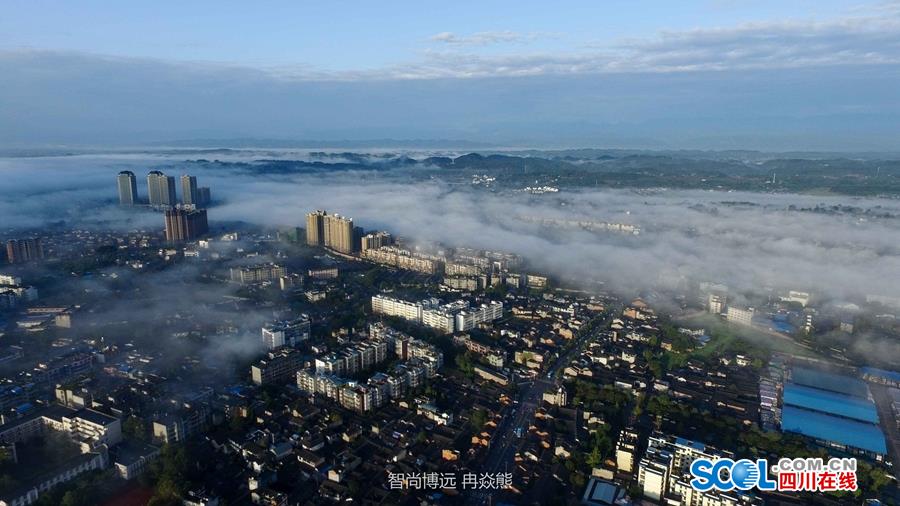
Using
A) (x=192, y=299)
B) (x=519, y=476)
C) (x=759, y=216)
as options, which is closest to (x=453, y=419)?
Result: (x=519, y=476)

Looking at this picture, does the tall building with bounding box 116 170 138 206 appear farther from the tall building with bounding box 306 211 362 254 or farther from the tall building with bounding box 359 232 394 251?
the tall building with bounding box 359 232 394 251

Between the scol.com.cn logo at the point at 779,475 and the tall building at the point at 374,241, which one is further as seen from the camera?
the tall building at the point at 374,241

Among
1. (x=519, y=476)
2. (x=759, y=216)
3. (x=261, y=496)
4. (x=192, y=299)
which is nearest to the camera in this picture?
(x=261, y=496)

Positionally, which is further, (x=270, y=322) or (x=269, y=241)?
(x=269, y=241)

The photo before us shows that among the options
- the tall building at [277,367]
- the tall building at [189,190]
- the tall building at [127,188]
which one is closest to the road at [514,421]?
the tall building at [277,367]

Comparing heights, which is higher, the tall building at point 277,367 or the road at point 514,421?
the tall building at point 277,367

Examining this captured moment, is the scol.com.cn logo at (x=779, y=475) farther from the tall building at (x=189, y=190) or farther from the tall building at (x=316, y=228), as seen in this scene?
the tall building at (x=189, y=190)

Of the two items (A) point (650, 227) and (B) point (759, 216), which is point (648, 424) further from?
(B) point (759, 216)
